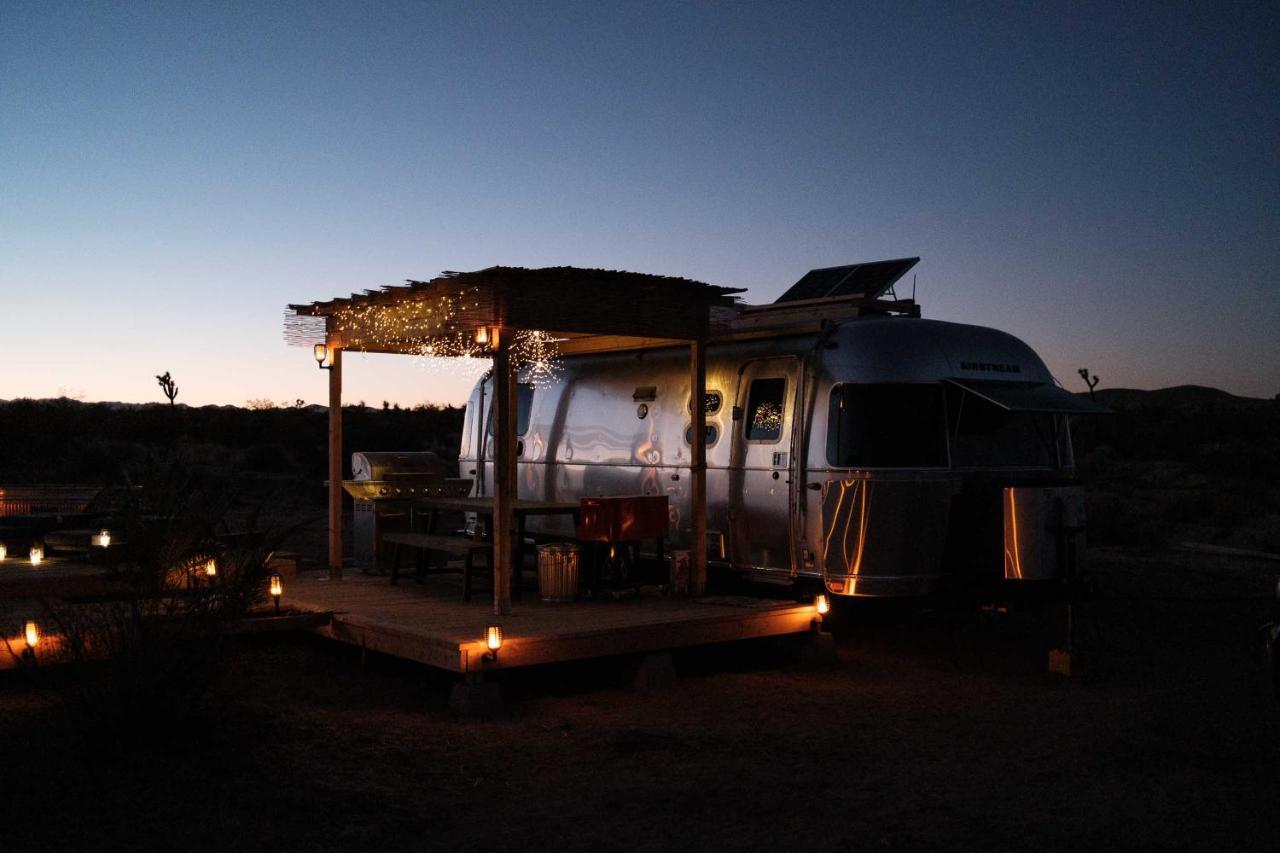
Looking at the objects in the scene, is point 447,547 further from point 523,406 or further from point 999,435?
point 999,435

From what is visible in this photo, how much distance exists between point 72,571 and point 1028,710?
788 centimetres

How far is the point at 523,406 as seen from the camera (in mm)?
13258

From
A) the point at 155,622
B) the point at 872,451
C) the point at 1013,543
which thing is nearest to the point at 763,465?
the point at 872,451

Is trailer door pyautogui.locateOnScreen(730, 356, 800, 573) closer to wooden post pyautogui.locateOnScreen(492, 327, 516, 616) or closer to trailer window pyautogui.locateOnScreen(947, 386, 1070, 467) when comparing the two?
trailer window pyautogui.locateOnScreen(947, 386, 1070, 467)

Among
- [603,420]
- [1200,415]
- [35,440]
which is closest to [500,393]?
[603,420]

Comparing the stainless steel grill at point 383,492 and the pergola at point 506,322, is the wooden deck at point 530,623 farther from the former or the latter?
the stainless steel grill at point 383,492

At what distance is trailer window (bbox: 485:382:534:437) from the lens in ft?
43.1

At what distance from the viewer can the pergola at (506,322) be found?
887 cm

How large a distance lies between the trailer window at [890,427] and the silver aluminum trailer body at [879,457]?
0.01 m

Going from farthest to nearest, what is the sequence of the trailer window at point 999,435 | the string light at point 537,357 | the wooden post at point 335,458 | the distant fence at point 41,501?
the distant fence at point 41,501
the string light at point 537,357
the wooden post at point 335,458
the trailer window at point 999,435

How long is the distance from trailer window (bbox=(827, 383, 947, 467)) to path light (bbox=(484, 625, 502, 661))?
314 centimetres

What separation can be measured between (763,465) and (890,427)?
118 cm

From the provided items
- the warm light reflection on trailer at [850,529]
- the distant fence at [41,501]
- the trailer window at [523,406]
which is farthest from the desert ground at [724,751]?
the distant fence at [41,501]

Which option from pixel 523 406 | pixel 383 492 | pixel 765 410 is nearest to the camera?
pixel 765 410
